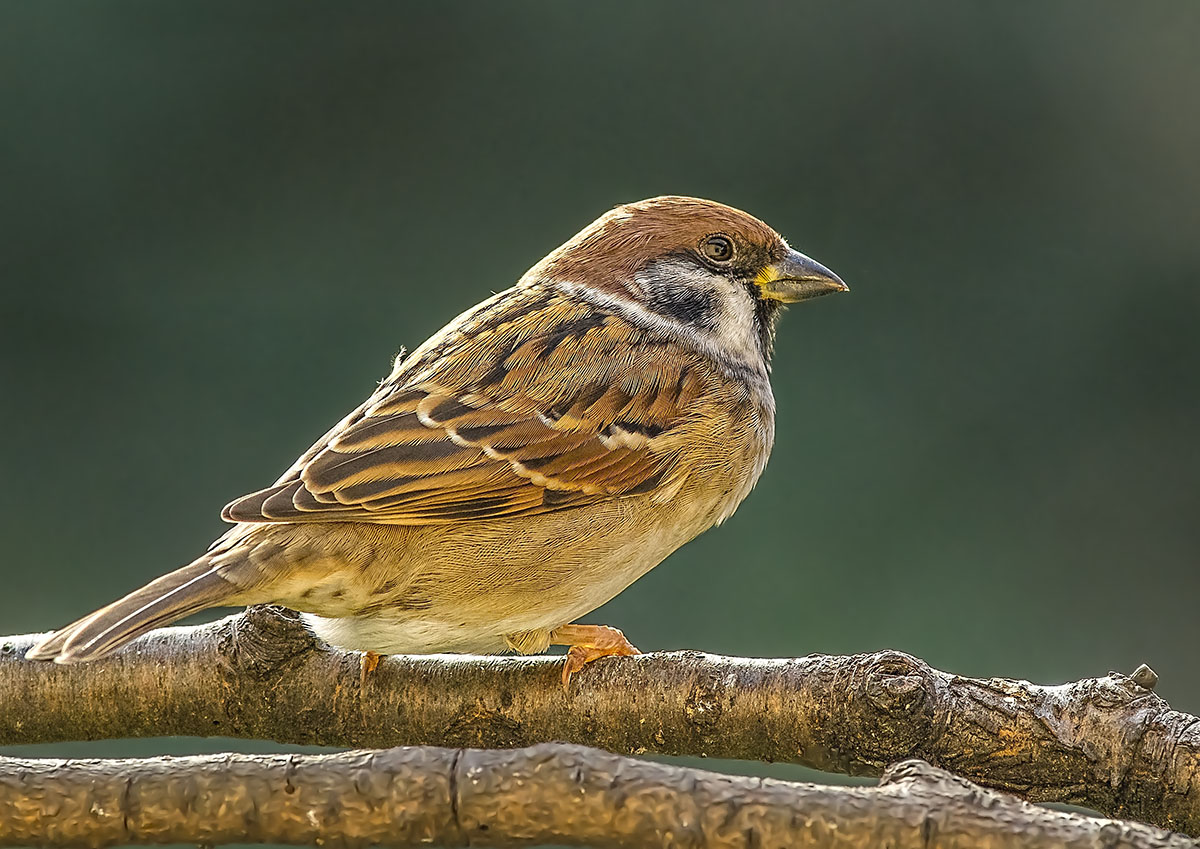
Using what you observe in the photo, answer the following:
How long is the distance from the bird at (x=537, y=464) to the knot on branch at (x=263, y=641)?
0.03 metres

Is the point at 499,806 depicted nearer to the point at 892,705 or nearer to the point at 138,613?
the point at 892,705

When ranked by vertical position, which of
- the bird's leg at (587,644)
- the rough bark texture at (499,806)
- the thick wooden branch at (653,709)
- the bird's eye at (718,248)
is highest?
the bird's eye at (718,248)

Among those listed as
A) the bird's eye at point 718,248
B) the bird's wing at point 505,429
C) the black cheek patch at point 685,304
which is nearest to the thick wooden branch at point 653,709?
the bird's wing at point 505,429

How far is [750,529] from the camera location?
13.4ft

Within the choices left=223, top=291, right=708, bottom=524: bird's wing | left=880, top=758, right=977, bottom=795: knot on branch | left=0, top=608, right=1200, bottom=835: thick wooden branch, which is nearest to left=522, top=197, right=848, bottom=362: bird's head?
left=223, top=291, right=708, bottom=524: bird's wing

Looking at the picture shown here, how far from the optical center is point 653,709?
212cm

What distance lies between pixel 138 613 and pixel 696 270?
4.95 feet

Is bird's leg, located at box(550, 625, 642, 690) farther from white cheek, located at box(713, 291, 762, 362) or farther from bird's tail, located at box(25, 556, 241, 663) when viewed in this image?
white cheek, located at box(713, 291, 762, 362)

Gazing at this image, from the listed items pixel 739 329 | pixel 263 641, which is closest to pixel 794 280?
pixel 739 329

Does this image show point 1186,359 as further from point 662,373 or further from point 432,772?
point 432,772

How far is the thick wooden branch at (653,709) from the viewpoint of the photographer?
1.92m

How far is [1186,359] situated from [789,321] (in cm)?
130

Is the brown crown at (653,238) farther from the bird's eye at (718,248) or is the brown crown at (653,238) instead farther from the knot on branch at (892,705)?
the knot on branch at (892,705)

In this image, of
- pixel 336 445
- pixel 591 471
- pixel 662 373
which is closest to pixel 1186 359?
pixel 662 373
